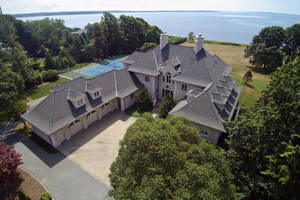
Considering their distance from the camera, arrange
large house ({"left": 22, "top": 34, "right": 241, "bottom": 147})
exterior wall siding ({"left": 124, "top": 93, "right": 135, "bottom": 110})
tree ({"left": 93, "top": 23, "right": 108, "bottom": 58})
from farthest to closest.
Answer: tree ({"left": 93, "top": 23, "right": 108, "bottom": 58}), exterior wall siding ({"left": 124, "top": 93, "right": 135, "bottom": 110}), large house ({"left": 22, "top": 34, "right": 241, "bottom": 147})

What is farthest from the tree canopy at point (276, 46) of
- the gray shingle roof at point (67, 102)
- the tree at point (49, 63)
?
the tree at point (49, 63)

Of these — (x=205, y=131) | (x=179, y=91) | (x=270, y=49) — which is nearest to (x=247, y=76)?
(x=270, y=49)

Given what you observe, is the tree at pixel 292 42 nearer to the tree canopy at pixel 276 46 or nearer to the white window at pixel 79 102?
the tree canopy at pixel 276 46

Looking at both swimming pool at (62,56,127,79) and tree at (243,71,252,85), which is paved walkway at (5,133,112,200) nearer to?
swimming pool at (62,56,127,79)

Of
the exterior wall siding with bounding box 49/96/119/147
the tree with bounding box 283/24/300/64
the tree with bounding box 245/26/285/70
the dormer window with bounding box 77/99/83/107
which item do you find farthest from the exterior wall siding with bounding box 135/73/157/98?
the tree with bounding box 283/24/300/64

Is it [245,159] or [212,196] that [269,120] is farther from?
[212,196]

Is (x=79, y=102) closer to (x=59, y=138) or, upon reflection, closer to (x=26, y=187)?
(x=59, y=138)
